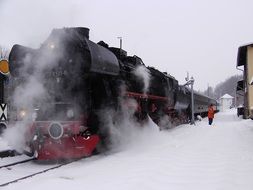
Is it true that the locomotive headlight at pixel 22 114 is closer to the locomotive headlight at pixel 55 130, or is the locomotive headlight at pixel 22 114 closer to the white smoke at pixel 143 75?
the locomotive headlight at pixel 55 130

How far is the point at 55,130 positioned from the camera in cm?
816

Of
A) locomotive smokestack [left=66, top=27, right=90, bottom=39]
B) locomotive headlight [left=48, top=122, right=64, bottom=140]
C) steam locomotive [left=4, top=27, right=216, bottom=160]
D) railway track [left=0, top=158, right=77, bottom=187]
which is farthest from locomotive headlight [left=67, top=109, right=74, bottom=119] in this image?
locomotive smokestack [left=66, top=27, right=90, bottom=39]

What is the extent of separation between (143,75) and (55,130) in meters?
5.37

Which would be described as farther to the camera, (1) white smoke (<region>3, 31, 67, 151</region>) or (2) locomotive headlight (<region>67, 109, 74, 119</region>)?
(1) white smoke (<region>3, 31, 67, 151</region>)

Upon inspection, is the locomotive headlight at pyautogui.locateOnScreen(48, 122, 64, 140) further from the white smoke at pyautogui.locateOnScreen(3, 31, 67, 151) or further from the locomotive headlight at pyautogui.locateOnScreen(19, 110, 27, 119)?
the locomotive headlight at pyautogui.locateOnScreen(19, 110, 27, 119)

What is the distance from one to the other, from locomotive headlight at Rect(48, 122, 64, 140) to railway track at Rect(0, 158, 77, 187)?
26.4 inches

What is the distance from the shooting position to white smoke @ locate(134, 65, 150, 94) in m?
12.5

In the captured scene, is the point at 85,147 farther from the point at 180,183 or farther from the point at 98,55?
the point at 180,183

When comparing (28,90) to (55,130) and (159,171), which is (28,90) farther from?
(159,171)

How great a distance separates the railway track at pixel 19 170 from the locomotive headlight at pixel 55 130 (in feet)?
2.20

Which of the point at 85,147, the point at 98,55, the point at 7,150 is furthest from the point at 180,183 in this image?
the point at 7,150

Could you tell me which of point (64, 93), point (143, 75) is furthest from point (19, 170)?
point (143, 75)

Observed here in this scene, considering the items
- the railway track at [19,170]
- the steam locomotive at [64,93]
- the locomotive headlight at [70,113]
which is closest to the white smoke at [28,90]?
the steam locomotive at [64,93]

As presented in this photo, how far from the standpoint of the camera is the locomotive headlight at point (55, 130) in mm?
8117
